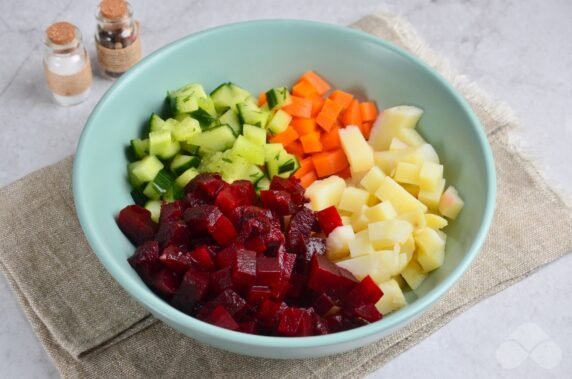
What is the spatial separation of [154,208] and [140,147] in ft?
0.64

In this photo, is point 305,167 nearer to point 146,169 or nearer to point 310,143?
point 310,143

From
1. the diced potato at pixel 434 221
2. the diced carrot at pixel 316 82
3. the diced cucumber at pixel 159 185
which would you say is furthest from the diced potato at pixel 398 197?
the diced cucumber at pixel 159 185

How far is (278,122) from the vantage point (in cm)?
236

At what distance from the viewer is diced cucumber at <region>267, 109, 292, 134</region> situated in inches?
92.9

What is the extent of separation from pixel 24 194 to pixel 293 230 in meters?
0.84

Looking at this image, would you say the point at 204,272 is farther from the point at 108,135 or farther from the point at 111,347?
the point at 108,135

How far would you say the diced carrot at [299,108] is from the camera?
7.82 ft

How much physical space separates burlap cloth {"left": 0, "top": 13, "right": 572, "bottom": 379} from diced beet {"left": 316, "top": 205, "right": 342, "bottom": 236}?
329mm

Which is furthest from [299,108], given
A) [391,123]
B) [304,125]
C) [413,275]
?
[413,275]

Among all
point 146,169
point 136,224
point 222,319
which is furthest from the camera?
point 146,169

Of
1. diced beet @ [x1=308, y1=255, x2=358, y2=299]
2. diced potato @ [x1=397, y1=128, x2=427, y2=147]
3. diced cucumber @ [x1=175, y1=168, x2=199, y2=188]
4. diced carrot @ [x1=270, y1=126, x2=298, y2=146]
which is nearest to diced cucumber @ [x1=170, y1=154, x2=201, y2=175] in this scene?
diced cucumber @ [x1=175, y1=168, x2=199, y2=188]

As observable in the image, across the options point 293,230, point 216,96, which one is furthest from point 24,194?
point 293,230

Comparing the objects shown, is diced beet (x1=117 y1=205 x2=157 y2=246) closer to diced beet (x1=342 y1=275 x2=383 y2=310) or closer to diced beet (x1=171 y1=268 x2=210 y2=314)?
diced beet (x1=171 y1=268 x2=210 y2=314)

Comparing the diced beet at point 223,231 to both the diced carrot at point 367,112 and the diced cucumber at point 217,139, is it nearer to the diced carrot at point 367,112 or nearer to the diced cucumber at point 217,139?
the diced cucumber at point 217,139
